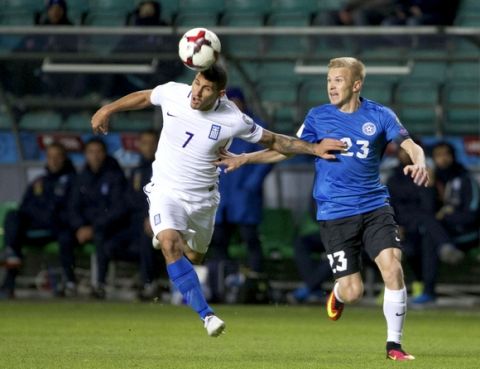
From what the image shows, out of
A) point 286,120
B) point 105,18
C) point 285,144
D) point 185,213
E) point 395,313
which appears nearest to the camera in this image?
point 395,313

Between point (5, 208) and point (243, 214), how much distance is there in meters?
3.76

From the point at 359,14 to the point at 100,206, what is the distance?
4.68 m

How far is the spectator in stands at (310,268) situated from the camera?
54.0 feet

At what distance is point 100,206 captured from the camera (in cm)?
1759

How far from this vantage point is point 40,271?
1842 centimetres

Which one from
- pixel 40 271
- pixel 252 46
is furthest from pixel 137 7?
pixel 40 271

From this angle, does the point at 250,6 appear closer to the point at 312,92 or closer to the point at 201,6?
the point at 201,6

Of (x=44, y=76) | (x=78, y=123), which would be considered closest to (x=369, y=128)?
(x=44, y=76)

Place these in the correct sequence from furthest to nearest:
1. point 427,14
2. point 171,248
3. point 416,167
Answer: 1. point 427,14
2. point 171,248
3. point 416,167

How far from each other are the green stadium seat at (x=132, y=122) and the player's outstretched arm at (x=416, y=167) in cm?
877

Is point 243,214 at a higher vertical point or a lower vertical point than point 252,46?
lower

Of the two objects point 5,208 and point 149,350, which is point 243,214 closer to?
point 5,208

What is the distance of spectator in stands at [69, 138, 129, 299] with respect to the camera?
681 inches

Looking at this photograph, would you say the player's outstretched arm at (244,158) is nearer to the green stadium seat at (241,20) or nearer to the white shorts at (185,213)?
the white shorts at (185,213)
